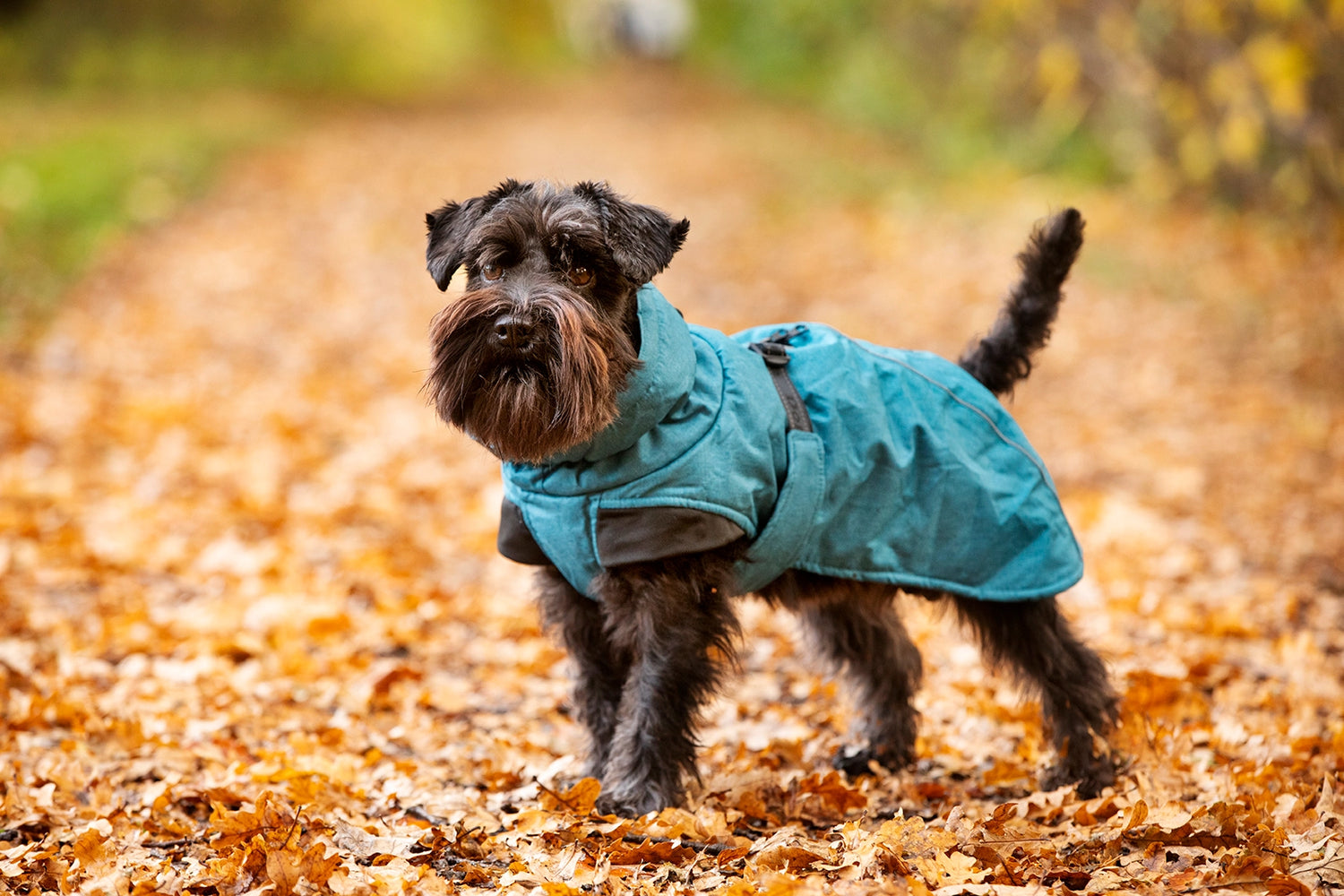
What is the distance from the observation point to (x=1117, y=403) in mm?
8555

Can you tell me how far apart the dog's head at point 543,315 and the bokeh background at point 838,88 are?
14.8 ft

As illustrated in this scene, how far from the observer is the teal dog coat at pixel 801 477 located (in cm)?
323

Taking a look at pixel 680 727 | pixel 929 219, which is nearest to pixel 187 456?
pixel 680 727

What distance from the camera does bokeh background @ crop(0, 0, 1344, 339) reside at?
360 inches

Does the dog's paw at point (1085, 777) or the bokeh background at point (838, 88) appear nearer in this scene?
the dog's paw at point (1085, 777)

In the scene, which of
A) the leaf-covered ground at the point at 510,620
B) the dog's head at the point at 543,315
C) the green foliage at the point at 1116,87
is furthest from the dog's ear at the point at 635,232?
the green foliage at the point at 1116,87

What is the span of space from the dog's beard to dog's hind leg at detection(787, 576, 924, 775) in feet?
4.62

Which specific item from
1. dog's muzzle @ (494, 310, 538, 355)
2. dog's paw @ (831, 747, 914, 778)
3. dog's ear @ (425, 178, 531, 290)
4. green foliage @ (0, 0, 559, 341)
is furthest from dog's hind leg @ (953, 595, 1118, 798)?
green foliage @ (0, 0, 559, 341)

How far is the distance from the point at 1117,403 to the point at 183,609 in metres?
6.40

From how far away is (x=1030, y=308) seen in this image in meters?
3.88

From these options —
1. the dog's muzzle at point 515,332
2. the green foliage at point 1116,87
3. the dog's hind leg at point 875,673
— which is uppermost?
the green foliage at point 1116,87

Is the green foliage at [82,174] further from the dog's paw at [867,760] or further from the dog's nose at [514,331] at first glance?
the dog's paw at [867,760]

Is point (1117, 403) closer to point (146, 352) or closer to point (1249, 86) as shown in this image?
point (1249, 86)

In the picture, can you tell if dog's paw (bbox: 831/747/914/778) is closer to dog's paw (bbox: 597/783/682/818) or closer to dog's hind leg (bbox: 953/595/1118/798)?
dog's hind leg (bbox: 953/595/1118/798)
